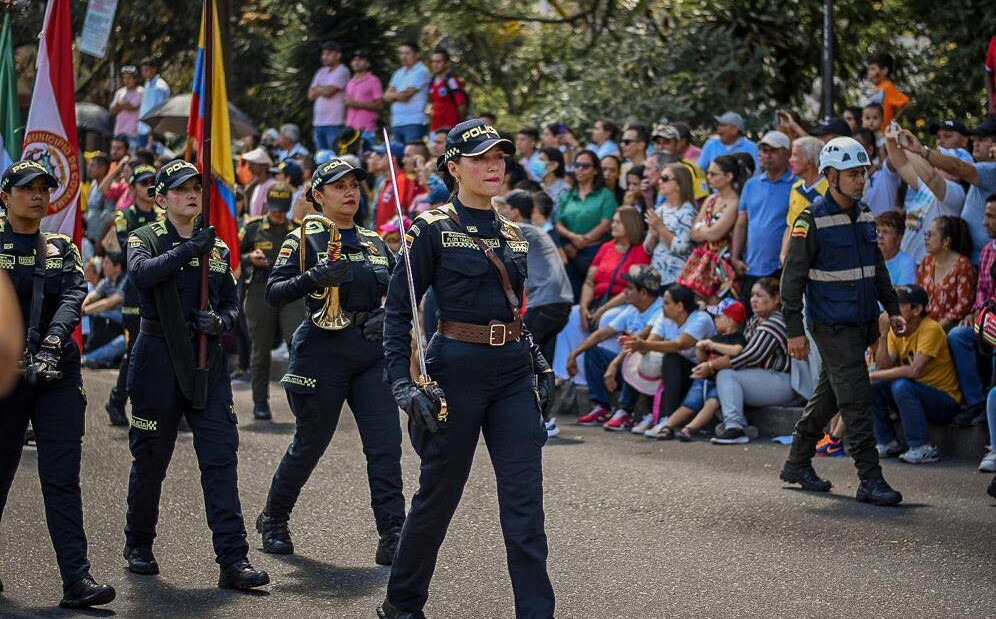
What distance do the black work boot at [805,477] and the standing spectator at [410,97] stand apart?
10752 mm

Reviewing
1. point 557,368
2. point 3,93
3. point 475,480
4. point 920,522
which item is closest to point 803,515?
point 920,522

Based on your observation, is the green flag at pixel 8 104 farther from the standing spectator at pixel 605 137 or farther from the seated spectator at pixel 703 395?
the standing spectator at pixel 605 137

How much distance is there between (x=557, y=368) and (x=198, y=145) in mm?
5487

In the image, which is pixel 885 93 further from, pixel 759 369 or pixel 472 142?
pixel 472 142

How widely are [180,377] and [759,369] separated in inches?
228

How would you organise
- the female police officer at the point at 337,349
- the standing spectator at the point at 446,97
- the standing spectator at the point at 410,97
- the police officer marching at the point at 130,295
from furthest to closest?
the standing spectator at the point at 410,97 < the standing spectator at the point at 446,97 < the police officer marching at the point at 130,295 < the female police officer at the point at 337,349

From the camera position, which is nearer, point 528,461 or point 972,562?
point 528,461

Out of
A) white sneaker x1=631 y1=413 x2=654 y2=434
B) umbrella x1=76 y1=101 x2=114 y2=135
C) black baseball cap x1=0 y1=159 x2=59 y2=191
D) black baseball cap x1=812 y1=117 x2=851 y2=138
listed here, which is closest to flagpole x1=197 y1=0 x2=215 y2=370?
black baseball cap x1=0 y1=159 x2=59 y2=191

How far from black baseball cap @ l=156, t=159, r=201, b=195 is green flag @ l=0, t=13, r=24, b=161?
122 inches

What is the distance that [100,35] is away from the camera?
63.9ft

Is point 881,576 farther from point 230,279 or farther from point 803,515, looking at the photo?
point 230,279

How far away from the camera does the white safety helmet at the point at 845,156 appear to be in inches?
356

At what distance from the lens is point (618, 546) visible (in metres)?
8.05

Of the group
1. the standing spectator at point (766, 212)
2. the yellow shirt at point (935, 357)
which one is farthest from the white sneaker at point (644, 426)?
the yellow shirt at point (935, 357)
